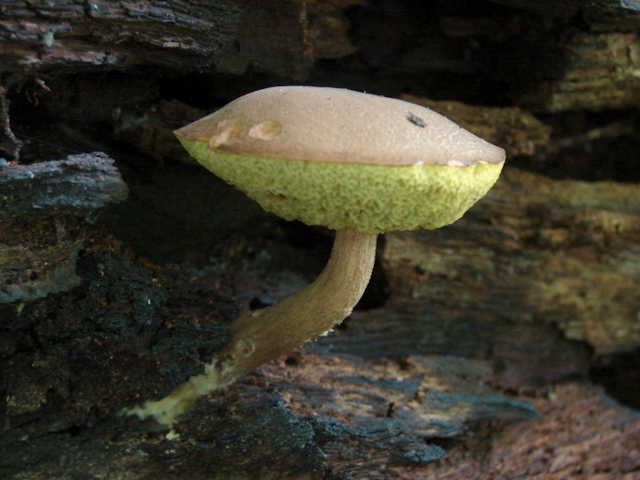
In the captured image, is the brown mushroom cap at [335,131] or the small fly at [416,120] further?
the small fly at [416,120]

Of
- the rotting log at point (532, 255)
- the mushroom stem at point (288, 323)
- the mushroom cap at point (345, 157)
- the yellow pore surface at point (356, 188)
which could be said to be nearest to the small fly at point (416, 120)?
the mushroom cap at point (345, 157)

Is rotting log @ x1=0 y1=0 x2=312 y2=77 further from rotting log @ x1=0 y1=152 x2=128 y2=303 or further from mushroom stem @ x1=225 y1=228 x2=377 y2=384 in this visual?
mushroom stem @ x1=225 y1=228 x2=377 y2=384

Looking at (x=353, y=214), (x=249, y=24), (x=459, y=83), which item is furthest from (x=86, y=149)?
(x=459, y=83)

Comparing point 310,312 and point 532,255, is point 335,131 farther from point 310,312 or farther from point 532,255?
point 532,255

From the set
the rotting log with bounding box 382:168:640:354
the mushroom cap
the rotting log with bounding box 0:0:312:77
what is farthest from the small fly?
the rotting log with bounding box 382:168:640:354

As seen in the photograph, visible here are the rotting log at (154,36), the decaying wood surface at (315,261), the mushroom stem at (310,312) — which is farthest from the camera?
the mushroom stem at (310,312)

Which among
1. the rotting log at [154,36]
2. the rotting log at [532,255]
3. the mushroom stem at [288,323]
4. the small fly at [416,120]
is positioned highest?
the rotting log at [154,36]

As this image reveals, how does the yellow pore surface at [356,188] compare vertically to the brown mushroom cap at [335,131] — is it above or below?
below

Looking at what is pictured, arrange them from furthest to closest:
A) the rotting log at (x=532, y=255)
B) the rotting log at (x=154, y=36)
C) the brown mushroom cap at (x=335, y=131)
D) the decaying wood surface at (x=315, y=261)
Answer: the rotting log at (x=532, y=255) < the decaying wood surface at (x=315, y=261) < the rotting log at (x=154, y=36) < the brown mushroom cap at (x=335, y=131)

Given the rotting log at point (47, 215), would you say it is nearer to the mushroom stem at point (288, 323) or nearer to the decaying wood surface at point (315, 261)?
the decaying wood surface at point (315, 261)
